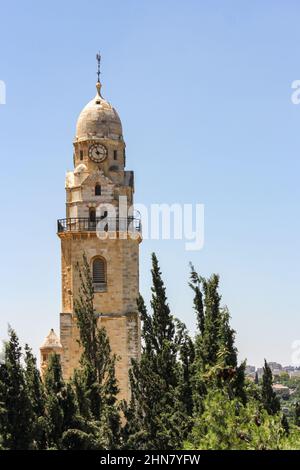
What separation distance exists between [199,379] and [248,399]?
204 cm

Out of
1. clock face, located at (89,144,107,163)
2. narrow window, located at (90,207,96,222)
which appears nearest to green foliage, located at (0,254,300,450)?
narrow window, located at (90,207,96,222)

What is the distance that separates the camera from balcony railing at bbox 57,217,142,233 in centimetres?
5653

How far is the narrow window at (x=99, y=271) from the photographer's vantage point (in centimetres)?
5641

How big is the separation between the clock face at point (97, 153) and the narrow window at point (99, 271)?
18.8 ft

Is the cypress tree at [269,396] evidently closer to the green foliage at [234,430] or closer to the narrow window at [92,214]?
the narrow window at [92,214]

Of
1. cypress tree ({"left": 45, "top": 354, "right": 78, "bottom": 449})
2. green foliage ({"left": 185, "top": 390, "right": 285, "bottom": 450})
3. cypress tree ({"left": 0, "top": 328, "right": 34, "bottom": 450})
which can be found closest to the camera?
green foliage ({"left": 185, "top": 390, "right": 285, "bottom": 450})

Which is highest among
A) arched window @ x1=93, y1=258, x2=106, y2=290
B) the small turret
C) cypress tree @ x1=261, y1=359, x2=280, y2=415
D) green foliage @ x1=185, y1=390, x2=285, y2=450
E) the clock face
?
the clock face

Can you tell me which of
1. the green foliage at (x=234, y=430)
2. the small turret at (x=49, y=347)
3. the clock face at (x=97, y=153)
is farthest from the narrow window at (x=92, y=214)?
the green foliage at (x=234, y=430)

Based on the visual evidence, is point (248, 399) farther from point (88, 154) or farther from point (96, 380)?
point (88, 154)

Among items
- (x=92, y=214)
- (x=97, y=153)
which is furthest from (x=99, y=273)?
(x=97, y=153)

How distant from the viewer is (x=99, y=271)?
5650 cm

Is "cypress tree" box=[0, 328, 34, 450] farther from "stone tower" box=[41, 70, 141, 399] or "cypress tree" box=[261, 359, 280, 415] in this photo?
"stone tower" box=[41, 70, 141, 399]

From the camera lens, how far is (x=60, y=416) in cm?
3962

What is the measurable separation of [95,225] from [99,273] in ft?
8.71
